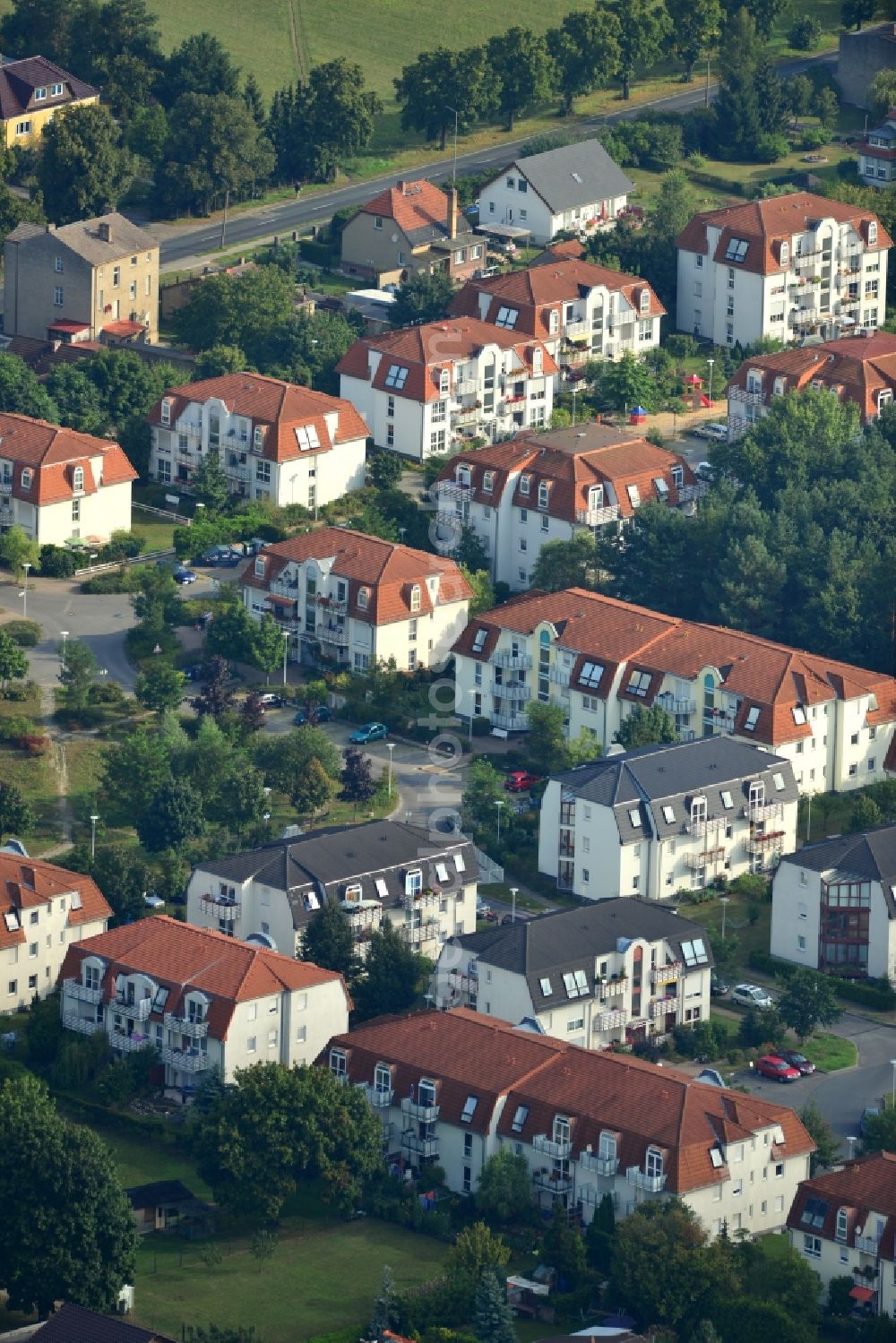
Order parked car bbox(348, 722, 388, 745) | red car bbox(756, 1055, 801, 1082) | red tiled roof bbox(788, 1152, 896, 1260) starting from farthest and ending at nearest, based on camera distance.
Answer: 1. parked car bbox(348, 722, 388, 745)
2. red car bbox(756, 1055, 801, 1082)
3. red tiled roof bbox(788, 1152, 896, 1260)

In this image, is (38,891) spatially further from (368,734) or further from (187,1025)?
(368,734)

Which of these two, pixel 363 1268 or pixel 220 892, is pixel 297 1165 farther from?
pixel 220 892

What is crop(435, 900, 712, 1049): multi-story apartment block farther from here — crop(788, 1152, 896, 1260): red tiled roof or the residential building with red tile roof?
crop(788, 1152, 896, 1260): red tiled roof

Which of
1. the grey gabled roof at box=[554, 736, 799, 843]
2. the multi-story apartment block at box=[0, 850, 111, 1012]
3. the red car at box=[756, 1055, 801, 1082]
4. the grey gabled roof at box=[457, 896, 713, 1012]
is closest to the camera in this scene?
the grey gabled roof at box=[457, 896, 713, 1012]

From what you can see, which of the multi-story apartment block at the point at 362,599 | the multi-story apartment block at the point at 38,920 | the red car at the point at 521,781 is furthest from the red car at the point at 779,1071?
the multi-story apartment block at the point at 362,599

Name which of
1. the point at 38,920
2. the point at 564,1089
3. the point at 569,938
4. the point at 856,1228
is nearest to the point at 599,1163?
the point at 564,1089

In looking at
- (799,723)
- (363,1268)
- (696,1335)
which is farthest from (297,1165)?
(799,723)

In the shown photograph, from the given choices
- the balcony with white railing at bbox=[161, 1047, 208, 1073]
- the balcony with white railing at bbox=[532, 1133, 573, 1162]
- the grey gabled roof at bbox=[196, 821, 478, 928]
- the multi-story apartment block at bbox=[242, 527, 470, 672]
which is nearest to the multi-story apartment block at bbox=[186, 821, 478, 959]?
the grey gabled roof at bbox=[196, 821, 478, 928]
